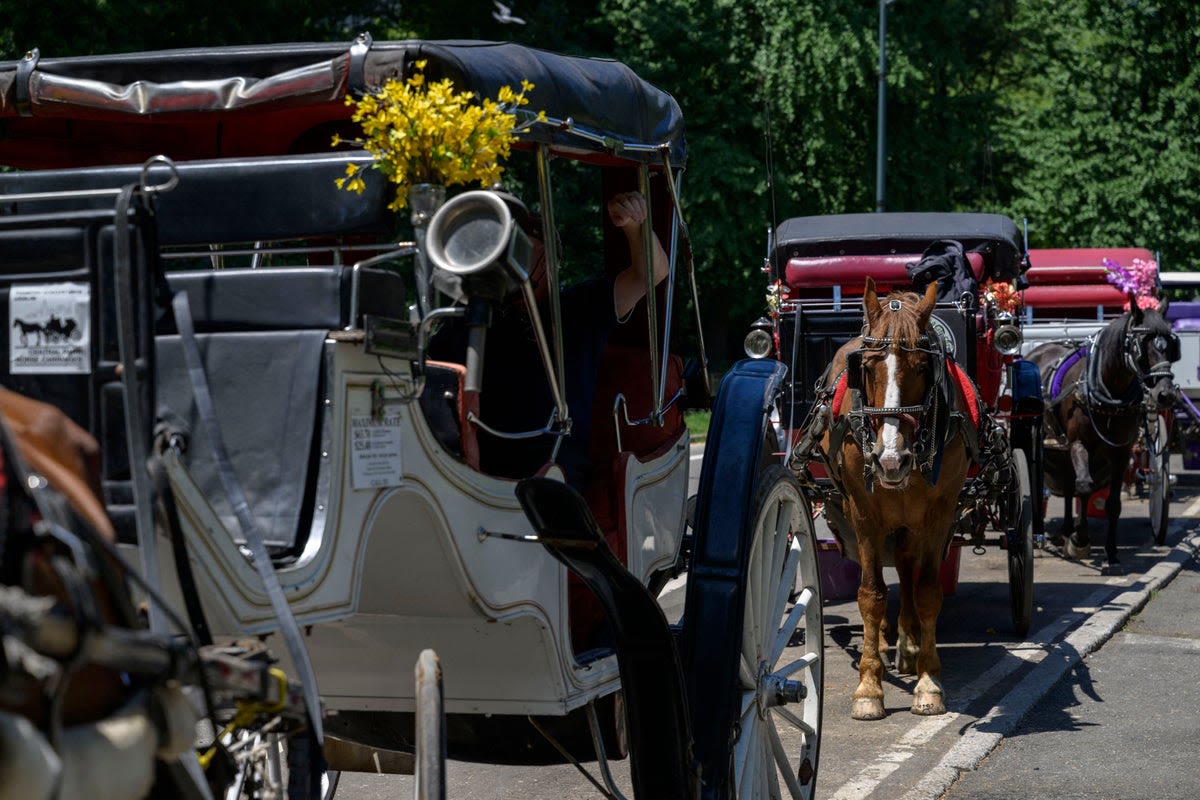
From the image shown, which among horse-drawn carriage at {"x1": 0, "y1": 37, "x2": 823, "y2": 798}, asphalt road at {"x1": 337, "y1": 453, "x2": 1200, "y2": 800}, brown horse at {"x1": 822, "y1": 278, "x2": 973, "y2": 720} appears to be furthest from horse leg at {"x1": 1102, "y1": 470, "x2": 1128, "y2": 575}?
horse-drawn carriage at {"x1": 0, "y1": 37, "x2": 823, "y2": 798}

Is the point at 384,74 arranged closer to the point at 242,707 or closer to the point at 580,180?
the point at 242,707

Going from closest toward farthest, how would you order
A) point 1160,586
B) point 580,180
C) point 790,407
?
point 790,407 < point 1160,586 < point 580,180

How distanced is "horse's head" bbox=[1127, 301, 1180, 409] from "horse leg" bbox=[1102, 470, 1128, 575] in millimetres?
822

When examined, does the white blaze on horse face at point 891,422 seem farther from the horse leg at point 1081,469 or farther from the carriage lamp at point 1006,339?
the horse leg at point 1081,469

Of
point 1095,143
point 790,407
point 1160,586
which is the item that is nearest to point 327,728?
point 790,407

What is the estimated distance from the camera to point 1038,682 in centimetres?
775

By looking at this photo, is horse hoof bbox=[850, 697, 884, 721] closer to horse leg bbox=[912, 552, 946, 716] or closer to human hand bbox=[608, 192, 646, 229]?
horse leg bbox=[912, 552, 946, 716]

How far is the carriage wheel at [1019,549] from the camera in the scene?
28.8 feet

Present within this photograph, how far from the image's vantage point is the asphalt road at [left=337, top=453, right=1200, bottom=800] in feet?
19.7

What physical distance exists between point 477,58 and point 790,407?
5.91m

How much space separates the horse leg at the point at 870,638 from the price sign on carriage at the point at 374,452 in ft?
14.7

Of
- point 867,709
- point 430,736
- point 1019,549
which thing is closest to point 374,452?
point 430,736

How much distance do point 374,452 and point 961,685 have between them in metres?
5.52

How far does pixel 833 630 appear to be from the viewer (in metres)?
9.20
